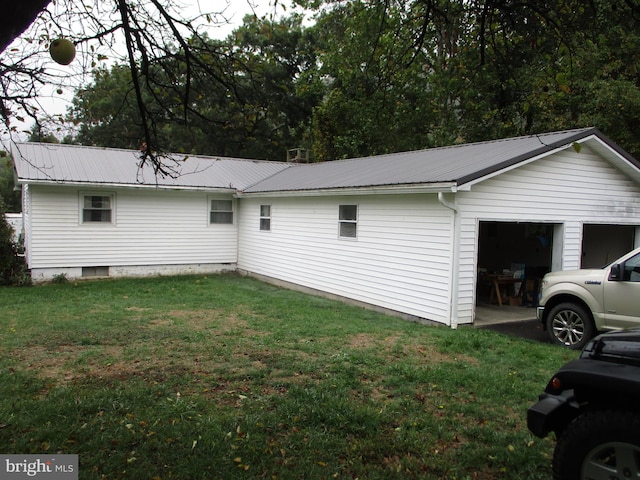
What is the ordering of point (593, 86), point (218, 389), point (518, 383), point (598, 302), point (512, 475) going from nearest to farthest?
point (512, 475) → point (218, 389) → point (518, 383) → point (598, 302) → point (593, 86)

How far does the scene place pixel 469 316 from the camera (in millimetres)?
9219

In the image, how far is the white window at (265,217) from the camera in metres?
15.4

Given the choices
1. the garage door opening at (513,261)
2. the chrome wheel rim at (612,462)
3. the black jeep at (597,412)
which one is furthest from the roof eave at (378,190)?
the chrome wheel rim at (612,462)

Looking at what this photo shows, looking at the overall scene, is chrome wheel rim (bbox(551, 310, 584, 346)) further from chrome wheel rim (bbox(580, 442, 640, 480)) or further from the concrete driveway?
chrome wheel rim (bbox(580, 442, 640, 480))

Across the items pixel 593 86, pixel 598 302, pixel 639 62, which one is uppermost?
pixel 593 86

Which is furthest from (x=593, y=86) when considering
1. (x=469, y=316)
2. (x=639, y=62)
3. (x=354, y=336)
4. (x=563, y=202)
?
(x=354, y=336)

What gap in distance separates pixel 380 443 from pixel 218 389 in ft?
6.43

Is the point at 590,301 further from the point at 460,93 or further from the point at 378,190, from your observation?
the point at 378,190

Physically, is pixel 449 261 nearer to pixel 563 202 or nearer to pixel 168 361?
pixel 563 202

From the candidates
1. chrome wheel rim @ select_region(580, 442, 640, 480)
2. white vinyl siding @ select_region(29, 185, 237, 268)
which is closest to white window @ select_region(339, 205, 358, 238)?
white vinyl siding @ select_region(29, 185, 237, 268)

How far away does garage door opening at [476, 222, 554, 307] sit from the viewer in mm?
11984

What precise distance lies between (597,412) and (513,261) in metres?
12.2

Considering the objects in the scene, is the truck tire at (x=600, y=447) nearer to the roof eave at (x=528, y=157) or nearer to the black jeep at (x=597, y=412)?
the black jeep at (x=597, y=412)

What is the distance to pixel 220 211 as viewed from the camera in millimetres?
16938
